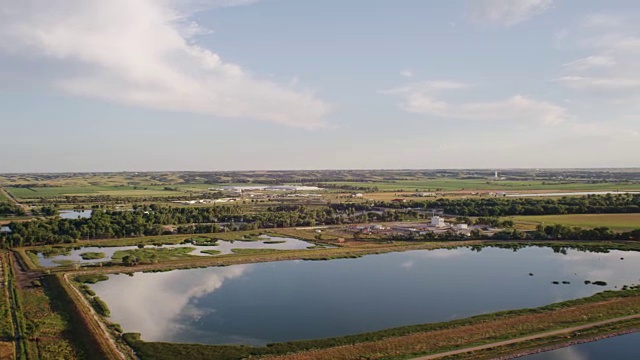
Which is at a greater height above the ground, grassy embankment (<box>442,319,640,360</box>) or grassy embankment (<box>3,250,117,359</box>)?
grassy embankment (<box>3,250,117,359</box>)

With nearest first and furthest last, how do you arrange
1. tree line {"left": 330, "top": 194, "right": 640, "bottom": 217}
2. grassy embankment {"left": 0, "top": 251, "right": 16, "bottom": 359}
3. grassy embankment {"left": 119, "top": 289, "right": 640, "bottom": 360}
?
grassy embankment {"left": 0, "top": 251, "right": 16, "bottom": 359} < grassy embankment {"left": 119, "top": 289, "right": 640, "bottom": 360} < tree line {"left": 330, "top": 194, "right": 640, "bottom": 217}

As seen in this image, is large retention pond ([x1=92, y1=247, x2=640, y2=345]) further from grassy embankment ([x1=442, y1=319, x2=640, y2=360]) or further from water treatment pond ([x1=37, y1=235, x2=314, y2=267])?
water treatment pond ([x1=37, y1=235, x2=314, y2=267])

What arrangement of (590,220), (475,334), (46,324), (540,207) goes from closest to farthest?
(475,334) < (46,324) < (590,220) < (540,207)

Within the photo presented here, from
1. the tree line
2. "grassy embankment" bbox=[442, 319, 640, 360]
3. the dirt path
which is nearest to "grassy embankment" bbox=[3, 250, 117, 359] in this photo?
the dirt path

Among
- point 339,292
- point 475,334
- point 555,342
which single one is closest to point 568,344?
point 555,342

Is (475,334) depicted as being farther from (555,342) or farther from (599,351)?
(599,351)

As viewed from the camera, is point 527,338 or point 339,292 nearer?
point 527,338

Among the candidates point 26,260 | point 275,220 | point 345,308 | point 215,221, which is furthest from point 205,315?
point 215,221
